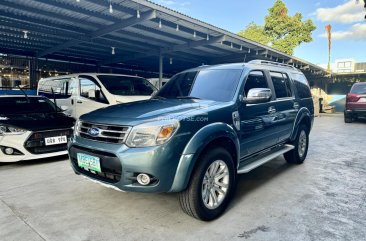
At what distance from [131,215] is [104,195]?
0.67m

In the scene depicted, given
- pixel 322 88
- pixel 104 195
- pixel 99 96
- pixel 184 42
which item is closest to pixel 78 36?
pixel 184 42

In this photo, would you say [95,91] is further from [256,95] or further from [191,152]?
[191,152]

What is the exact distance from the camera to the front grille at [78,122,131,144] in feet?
7.87

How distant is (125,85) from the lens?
6.78m

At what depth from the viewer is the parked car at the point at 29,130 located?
14.1 feet

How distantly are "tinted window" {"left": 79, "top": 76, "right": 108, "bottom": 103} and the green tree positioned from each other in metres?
26.8

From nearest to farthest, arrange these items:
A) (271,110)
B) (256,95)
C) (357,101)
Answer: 1. (256,95)
2. (271,110)
3. (357,101)

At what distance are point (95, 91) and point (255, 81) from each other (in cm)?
425

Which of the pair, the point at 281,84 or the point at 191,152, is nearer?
the point at 191,152

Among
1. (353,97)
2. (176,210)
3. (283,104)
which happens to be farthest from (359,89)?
(176,210)

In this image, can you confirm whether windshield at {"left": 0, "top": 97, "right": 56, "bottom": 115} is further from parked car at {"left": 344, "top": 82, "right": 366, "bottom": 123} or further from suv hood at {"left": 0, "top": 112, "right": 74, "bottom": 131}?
parked car at {"left": 344, "top": 82, "right": 366, "bottom": 123}

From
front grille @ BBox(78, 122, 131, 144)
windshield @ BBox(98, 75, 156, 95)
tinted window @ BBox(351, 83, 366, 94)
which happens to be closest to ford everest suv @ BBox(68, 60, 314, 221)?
front grille @ BBox(78, 122, 131, 144)

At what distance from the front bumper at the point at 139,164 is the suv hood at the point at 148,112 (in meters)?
0.26

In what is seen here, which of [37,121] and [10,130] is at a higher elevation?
[37,121]
